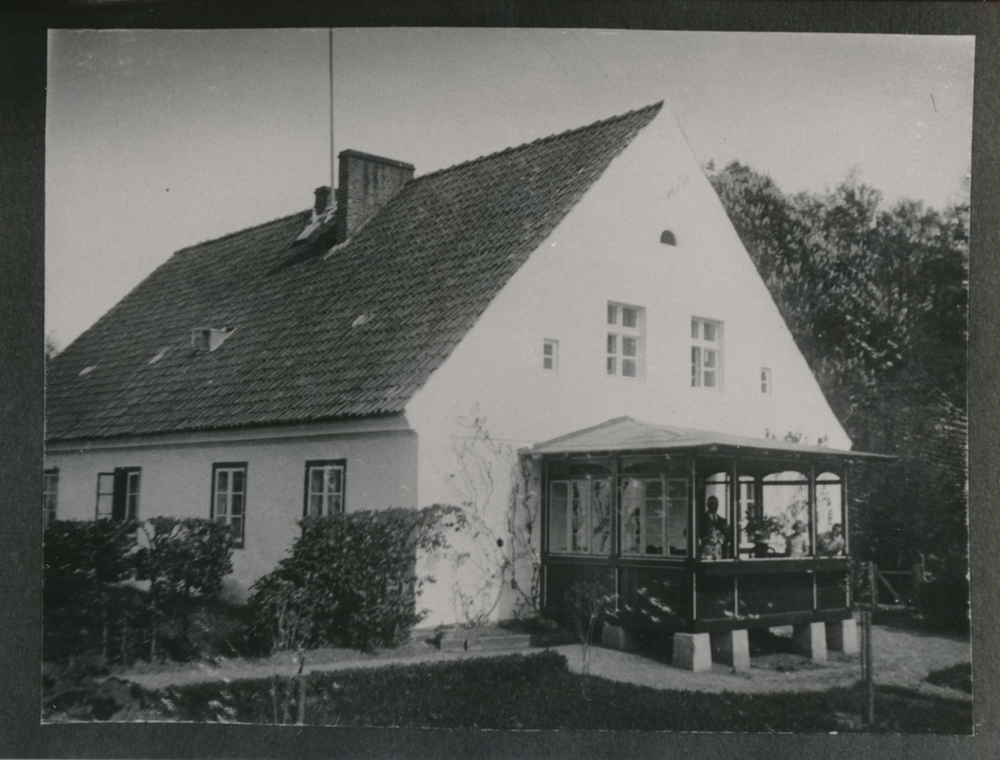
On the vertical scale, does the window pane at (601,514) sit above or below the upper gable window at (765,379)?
below

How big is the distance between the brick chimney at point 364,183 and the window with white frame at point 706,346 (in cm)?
162

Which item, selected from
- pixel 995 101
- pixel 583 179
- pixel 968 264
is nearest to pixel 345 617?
pixel 583 179

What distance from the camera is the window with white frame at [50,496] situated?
490cm

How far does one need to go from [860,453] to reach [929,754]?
135 cm

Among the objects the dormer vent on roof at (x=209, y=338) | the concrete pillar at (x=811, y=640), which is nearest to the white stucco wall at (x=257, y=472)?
the dormer vent on roof at (x=209, y=338)

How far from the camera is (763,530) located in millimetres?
5027

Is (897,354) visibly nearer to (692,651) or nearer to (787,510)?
(787,510)

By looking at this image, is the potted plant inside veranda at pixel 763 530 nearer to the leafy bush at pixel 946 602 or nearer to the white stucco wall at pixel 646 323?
the white stucco wall at pixel 646 323

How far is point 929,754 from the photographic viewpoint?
4.56 m

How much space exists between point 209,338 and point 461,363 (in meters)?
1.51

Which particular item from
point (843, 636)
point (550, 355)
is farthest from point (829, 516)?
point (550, 355)

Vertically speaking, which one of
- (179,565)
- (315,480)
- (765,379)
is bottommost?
(179,565)

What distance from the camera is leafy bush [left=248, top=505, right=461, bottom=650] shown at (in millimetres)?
4566

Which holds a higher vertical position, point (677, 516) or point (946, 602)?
point (677, 516)
